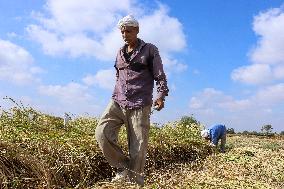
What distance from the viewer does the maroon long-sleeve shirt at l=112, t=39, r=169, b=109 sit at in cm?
553

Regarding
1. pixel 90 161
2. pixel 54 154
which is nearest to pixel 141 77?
pixel 54 154

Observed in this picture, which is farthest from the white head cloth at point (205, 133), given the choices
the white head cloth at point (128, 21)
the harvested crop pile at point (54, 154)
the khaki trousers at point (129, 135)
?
the white head cloth at point (128, 21)

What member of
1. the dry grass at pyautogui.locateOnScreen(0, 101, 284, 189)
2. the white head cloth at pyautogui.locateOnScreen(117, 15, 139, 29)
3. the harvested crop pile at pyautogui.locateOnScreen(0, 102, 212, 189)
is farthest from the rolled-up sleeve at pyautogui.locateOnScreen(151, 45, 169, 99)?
the harvested crop pile at pyautogui.locateOnScreen(0, 102, 212, 189)

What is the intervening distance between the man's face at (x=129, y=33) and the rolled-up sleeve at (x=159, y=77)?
28 centimetres

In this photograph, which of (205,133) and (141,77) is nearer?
(141,77)

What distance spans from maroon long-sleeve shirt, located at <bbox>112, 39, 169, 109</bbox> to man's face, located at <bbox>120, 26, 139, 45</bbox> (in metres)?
0.11

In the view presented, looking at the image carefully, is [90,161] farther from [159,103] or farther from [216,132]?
[216,132]

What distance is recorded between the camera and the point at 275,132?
78.3ft

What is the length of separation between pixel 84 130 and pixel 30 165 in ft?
11.8

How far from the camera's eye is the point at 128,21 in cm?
551

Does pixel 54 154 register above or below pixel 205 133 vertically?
below

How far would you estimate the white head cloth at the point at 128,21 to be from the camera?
551cm

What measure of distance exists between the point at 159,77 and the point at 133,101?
0.37 metres

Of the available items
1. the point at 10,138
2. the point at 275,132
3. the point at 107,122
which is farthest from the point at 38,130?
the point at 275,132
